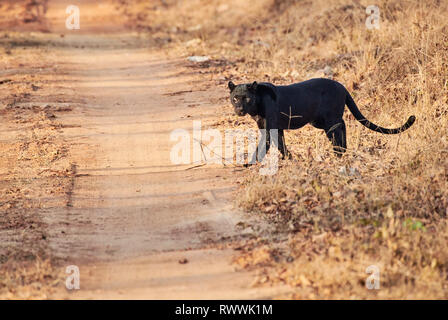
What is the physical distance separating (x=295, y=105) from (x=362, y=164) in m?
1.05

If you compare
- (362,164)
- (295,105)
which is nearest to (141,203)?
(295,105)

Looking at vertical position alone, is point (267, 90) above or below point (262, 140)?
above

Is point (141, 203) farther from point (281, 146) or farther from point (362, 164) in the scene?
point (362, 164)

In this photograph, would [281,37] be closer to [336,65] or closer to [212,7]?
[336,65]

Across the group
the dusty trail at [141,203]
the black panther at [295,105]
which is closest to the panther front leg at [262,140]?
the black panther at [295,105]

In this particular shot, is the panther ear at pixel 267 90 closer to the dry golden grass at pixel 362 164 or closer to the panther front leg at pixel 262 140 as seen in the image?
the panther front leg at pixel 262 140

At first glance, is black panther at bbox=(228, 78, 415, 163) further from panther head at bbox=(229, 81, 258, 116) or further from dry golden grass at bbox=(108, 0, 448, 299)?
dry golden grass at bbox=(108, 0, 448, 299)

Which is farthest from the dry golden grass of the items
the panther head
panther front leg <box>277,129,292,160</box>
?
the panther head

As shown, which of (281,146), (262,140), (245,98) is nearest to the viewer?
(245,98)

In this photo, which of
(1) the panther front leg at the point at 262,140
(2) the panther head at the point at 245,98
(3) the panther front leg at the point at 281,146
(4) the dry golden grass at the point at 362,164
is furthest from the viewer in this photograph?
(3) the panther front leg at the point at 281,146

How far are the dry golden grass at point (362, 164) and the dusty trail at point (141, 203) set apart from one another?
448 mm

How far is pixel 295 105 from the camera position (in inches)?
280

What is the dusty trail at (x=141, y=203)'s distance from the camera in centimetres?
525
